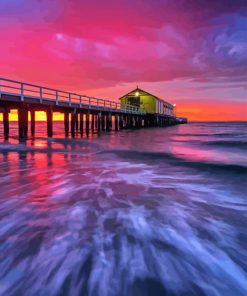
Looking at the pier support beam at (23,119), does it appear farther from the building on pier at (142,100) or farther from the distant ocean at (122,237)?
the building on pier at (142,100)

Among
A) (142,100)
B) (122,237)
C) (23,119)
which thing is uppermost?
(142,100)

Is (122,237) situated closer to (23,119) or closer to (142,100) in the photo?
(23,119)

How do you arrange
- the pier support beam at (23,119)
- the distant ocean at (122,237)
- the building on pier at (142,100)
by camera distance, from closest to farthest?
1. the distant ocean at (122,237)
2. the pier support beam at (23,119)
3. the building on pier at (142,100)

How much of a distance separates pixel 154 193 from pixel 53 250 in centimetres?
309

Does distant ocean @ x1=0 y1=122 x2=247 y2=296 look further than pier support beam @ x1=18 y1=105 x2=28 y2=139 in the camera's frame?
No

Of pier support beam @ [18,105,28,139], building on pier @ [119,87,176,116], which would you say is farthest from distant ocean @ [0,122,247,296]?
building on pier @ [119,87,176,116]

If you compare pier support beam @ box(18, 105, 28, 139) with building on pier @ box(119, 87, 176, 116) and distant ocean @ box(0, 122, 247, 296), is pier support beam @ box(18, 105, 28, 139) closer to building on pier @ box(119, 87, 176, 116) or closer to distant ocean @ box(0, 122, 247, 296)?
distant ocean @ box(0, 122, 247, 296)

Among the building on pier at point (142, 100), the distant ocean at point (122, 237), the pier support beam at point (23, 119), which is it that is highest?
the building on pier at point (142, 100)

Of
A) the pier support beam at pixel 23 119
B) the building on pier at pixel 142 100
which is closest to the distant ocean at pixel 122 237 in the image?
the pier support beam at pixel 23 119

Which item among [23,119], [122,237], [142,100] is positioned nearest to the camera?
[122,237]

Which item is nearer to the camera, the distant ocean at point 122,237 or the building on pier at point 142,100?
the distant ocean at point 122,237

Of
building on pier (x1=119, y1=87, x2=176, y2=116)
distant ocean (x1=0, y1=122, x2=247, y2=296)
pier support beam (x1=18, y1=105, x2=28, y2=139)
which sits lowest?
distant ocean (x1=0, y1=122, x2=247, y2=296)

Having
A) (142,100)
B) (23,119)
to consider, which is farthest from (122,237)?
(142,100)

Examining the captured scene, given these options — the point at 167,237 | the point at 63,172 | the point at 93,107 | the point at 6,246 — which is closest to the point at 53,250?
the point at 6,246
